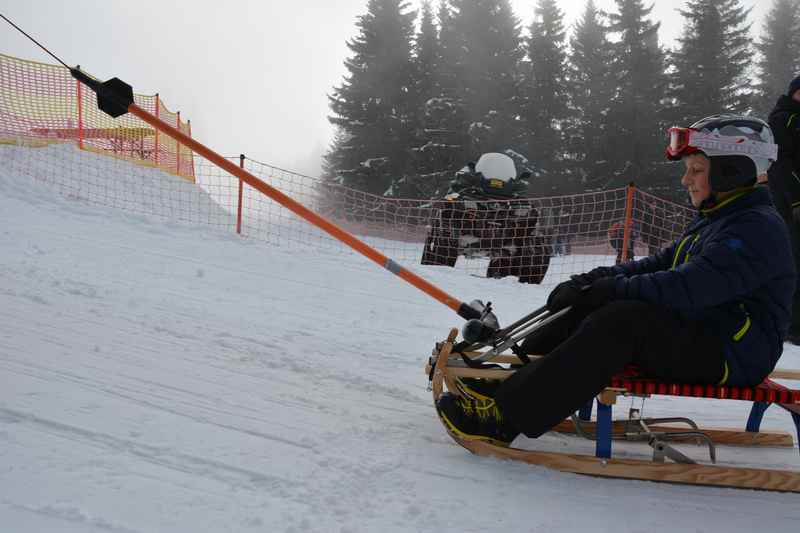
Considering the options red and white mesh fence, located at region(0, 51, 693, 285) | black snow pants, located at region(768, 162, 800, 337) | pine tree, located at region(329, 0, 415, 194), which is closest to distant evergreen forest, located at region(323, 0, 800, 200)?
pine tree, located at region(329, 0, 415, 194)

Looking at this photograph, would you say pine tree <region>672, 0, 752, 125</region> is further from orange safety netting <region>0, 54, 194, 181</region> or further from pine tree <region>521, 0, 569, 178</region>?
orange safety netting <region>0, 54, 194, 181</region>

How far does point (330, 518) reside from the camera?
181cm

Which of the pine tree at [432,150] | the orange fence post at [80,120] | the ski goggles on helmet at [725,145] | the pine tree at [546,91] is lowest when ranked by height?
the ski goggles on helmet at [725,145]

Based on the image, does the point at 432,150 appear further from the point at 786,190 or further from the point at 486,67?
the point at 786,190

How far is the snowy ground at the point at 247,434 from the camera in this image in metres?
1.84

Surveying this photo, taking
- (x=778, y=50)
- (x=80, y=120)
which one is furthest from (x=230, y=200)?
(x=778, y=50)

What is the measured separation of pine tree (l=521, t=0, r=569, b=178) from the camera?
24.8 metres

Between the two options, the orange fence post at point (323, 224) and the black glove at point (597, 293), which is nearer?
the black glove at point (597, 293)

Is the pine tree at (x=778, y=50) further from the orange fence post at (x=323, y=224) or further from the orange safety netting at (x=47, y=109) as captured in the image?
the orange fence post at (x=323, y=224)

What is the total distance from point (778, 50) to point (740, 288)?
3470 centimetres

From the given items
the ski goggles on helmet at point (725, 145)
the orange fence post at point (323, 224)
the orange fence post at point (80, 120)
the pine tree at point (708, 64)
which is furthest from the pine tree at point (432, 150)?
the ski goggles on helmet at point (725, 145)

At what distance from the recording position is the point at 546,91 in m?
25.6

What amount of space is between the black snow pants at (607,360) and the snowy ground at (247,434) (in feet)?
0.94

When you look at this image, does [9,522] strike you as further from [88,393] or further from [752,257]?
[752,257]
